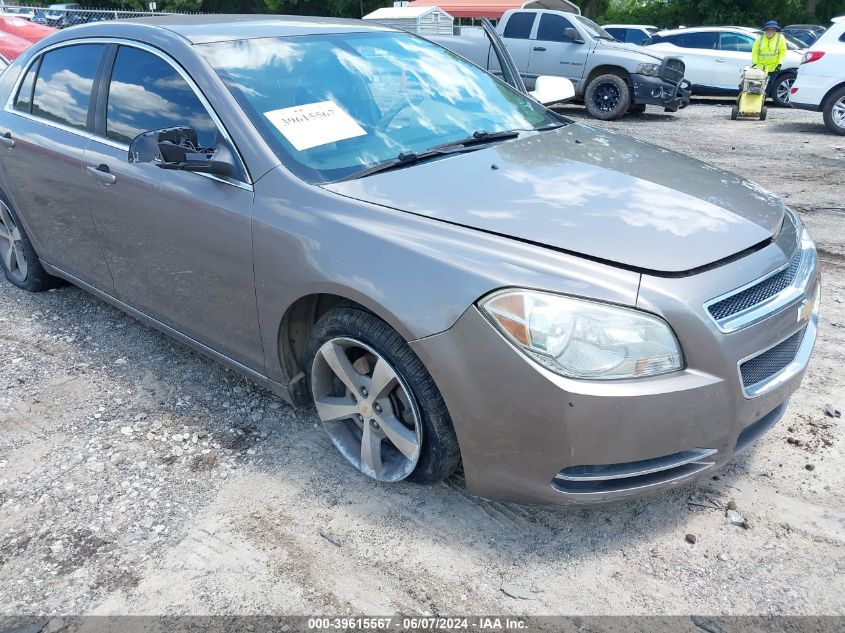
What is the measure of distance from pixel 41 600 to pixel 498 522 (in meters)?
1.57

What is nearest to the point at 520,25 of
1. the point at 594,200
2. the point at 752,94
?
the point at 752,94

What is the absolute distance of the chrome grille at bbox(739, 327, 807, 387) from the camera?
2.32 m

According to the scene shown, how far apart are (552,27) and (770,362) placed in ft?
41.4

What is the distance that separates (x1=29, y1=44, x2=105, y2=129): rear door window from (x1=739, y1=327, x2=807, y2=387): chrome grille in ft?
10.9

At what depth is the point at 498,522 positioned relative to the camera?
2641 mm

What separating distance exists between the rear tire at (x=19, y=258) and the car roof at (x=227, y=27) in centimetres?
144

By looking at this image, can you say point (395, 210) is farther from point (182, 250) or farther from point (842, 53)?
point (842, 53)

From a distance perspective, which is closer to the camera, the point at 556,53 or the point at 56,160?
the point at 56,160

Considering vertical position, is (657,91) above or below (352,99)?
below

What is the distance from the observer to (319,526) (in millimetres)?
2658

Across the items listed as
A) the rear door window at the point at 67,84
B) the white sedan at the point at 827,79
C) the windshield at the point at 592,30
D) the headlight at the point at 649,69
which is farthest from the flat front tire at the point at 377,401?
the windshield at the point at 592,30

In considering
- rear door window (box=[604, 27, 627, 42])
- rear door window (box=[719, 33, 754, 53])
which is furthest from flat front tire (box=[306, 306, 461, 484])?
rear door window (box=[604, 27, 627, 42])

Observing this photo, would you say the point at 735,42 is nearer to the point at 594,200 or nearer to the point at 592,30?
the point at 592,30

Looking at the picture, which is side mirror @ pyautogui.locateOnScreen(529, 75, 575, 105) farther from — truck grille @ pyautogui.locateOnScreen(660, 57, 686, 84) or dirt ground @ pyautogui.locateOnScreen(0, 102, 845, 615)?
truck grille @ pyautogui.locateOnScreen(660, 57, 686, 84)
